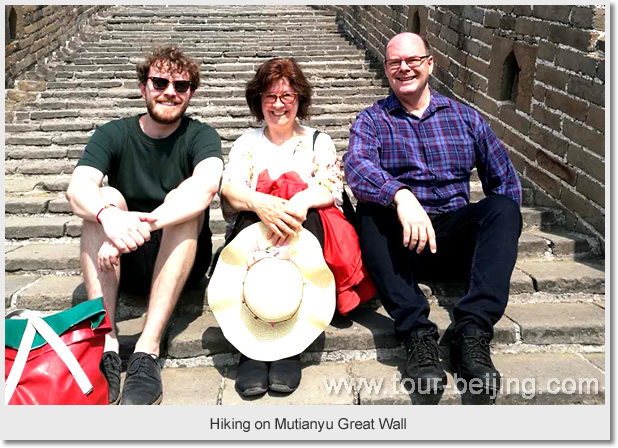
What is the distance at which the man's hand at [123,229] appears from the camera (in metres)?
2.67

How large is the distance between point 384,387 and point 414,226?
28.6 inches

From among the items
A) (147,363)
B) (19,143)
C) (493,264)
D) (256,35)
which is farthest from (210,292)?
(256,35)

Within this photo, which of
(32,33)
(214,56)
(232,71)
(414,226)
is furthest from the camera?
(214,56)

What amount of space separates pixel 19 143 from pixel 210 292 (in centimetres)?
Answer: 396

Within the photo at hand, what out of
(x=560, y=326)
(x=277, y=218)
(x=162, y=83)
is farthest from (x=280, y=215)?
(x=560, y=326)

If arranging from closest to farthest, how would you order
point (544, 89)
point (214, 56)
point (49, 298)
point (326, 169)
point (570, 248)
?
point (326, 169) < point (49, 298) < point (570, 248) < point (544, 89) < point (214, 56)

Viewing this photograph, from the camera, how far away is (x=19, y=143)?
5.89 meters

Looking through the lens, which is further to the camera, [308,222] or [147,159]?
[147,159]

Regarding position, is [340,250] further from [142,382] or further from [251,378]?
[142,382]

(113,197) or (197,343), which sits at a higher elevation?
(113,197)

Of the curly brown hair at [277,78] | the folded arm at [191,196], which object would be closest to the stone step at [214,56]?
the curly brown hair at [277,78]

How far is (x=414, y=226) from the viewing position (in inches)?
110

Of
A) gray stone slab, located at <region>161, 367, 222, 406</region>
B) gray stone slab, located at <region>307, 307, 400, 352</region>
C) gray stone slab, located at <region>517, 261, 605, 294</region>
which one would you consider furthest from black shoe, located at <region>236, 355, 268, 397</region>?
gray stone slab, located at <region>517, 261, 605, 294</region>

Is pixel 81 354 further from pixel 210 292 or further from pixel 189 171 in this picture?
pixel 189 171
